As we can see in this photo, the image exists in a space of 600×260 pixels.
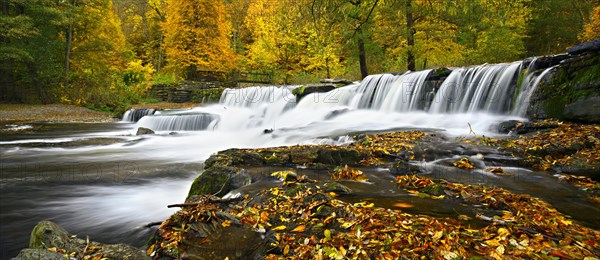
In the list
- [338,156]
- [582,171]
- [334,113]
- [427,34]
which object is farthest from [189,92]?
[582,171]

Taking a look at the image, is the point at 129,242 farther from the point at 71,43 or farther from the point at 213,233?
the point at 71,43

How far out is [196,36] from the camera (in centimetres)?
2536

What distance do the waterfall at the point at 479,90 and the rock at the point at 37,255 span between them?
36.0ft

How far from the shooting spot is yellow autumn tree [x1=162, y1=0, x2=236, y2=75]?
2503cm

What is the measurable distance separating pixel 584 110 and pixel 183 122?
15033 millimetres

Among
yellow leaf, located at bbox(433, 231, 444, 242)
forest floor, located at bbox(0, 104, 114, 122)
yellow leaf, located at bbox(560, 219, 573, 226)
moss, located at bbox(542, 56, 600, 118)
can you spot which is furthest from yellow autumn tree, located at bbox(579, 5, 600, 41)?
forest floor, located at bbox(0, 104, 114, 122)

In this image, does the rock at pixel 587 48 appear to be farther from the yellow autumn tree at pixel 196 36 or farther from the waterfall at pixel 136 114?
the yellow autumn tree at pixel 196 36

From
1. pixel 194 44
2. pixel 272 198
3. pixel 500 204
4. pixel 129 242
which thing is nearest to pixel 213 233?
pixel 272 198

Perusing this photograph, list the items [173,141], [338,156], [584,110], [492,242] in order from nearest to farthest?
[492,242] → [338,156] → [584,110] → [173,141]

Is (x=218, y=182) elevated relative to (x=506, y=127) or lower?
lower

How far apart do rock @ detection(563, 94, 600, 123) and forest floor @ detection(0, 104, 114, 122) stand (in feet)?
67.9

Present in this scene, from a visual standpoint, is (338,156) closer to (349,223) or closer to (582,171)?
(349,223)

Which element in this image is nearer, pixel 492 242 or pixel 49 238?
pixel 492 242

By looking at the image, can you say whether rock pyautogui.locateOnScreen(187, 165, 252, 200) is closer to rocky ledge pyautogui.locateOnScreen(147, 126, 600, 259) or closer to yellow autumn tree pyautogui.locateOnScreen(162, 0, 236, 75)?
rocky ledge pyautogui.locateOnScreen(147, 126, 600, 259)
